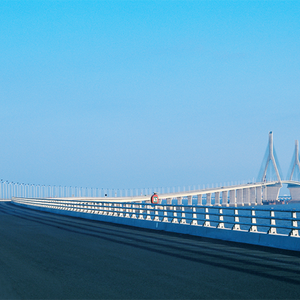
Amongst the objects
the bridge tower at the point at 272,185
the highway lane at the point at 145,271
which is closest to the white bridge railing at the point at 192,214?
the highway lane at the point at 145,271

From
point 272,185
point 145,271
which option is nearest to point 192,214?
point 145,271

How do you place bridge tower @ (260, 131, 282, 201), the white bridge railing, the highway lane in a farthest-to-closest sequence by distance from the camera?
1. bridge tower @ (260, 131, 282, 201)
2. the white bridge railing
3. the highway lane

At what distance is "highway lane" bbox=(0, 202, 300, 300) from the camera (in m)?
7.57

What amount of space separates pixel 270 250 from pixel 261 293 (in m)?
6.39

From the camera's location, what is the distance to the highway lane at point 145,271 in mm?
7574

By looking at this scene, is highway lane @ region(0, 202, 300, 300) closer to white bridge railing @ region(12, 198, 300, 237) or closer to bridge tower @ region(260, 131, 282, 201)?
white bridge railing @ region(12, 198, 300, 237)

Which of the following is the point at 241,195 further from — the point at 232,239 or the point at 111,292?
the point at 111,292

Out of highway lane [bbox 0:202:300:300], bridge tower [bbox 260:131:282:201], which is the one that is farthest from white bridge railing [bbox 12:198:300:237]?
bridge tower [bbox 260:131:282:201]

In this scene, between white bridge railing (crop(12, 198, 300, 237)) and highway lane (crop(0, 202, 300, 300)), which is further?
white bridge railing (crop(12, 198, 300, 237))

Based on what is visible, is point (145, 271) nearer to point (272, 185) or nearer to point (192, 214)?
point (192, 214)

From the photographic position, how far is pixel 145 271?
32.0 feet

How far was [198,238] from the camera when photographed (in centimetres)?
1798

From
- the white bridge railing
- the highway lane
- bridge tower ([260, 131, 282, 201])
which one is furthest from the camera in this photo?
bridge tower ([260, 131, 282, 201])

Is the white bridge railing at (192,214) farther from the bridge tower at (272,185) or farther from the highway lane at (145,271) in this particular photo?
the bridge tower at (272,185)
